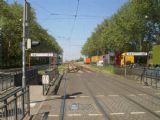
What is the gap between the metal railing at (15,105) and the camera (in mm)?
10461

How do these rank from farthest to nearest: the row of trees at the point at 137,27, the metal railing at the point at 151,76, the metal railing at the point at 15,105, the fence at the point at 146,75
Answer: the row of trees at the point at 137,27 < the fence at the point at 146,75 < the metal railing at the point at 151,76 < the metal railing at the point at 15,105

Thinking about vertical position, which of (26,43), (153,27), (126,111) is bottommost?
(126,111)

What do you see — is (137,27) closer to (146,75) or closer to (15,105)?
(146,75)

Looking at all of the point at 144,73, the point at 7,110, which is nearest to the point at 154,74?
the point at 144,73

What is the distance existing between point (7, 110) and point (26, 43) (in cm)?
860

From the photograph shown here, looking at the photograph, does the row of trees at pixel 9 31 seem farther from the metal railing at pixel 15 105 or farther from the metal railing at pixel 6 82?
the metal railing at pixel 15 105

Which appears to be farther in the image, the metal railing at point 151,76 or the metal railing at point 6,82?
the metal railing at point 151,76

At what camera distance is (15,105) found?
39.7 ft

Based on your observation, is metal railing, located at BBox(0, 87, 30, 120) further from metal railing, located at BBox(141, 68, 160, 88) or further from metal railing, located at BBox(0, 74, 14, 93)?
metal railing, located at BBox(141, 68, 160, 88)

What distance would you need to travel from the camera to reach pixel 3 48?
2975 inches

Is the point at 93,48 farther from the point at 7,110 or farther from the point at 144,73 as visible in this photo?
the point at 7,110

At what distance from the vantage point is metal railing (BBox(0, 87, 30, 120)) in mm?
10461

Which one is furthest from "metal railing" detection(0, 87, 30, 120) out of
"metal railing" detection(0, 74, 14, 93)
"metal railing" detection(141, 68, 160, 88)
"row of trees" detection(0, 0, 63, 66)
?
"row of trees" detection(0, 0, 63, 66)

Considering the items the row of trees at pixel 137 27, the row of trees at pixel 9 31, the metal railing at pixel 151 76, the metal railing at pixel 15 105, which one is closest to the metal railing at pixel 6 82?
the metal railing at pixel 151 76
